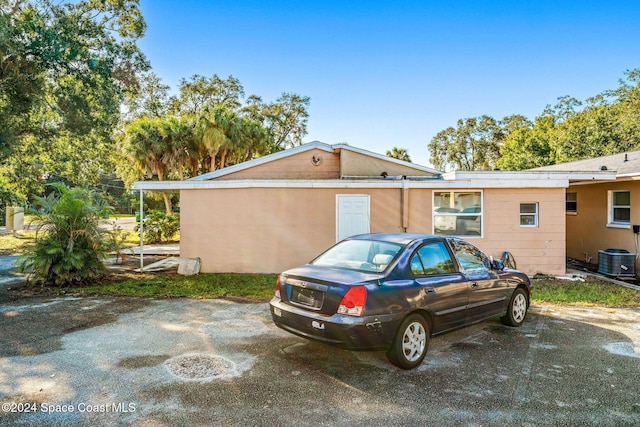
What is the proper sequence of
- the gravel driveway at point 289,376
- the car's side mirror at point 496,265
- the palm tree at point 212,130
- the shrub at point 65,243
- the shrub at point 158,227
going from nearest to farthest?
1. the gravel driveway at point 289,376
2. the car's side mirror at point 496,265
3. the shrub at point 65,243
4. the shrub at point 158,227
5. the palm tree at point 212,130

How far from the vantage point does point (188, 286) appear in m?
8.72

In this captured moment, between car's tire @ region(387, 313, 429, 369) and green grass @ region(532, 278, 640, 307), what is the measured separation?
4.40 meters

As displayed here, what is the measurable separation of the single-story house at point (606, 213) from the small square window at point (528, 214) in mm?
2026

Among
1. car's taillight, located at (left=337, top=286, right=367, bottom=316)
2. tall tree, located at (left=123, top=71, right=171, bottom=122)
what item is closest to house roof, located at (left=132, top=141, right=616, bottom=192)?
car's taillight, located at (left=337, top=286, right=367, bottom=316)

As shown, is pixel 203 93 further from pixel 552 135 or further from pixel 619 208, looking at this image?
pixel 552 135

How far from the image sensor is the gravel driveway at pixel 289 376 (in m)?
3.17

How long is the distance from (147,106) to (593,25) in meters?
28.9

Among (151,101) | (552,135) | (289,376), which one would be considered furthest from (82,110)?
(552,135)

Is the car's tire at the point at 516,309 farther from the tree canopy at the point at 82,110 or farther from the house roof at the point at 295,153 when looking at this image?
the tree canopy at the point at 82,110

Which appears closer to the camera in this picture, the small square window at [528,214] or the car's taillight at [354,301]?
the car's taillight at [354,301]

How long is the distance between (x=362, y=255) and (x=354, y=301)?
0.97m

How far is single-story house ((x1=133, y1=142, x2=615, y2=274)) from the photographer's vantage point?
1007cm

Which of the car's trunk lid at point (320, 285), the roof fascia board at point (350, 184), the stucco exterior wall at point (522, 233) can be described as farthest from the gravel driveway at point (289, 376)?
the roof fascia board at point (350, 184)

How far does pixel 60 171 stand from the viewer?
1903 centimetres
